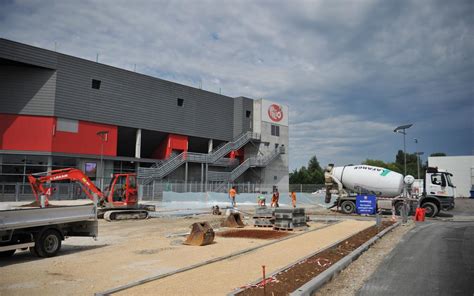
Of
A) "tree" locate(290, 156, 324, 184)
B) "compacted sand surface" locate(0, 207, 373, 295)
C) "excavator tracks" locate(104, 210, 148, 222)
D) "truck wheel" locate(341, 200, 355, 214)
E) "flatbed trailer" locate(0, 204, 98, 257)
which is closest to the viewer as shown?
"compacted sand surface" locate(0, 207, 373, 295)

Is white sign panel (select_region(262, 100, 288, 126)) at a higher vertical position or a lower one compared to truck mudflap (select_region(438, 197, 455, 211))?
higher

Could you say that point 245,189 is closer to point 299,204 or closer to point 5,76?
point 299,204

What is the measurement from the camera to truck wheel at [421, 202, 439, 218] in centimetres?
2578

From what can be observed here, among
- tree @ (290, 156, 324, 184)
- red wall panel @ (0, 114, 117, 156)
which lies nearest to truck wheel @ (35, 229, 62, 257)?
red wall panel @ (0, 114, 117, 156)

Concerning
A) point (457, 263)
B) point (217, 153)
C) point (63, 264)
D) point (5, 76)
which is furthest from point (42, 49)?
point (457, 263)

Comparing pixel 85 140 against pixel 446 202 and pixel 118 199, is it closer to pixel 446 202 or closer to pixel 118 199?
pixel 118 199

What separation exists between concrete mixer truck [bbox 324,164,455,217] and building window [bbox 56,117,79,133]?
26901 mm

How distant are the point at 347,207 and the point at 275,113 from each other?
125 feet

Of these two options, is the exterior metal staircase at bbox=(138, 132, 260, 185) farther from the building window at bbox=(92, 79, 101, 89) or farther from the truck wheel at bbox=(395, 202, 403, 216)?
the truck wheel at bbox=(395, 202, 403, 216)

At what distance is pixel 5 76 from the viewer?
38.3 m

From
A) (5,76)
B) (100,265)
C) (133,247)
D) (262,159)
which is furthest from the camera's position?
(262,159)

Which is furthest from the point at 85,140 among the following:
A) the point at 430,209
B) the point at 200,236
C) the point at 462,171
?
the point at 462,171

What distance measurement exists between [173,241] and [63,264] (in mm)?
4701

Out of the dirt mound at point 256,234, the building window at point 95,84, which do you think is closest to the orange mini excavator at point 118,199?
the dirt mound at point 256,234
